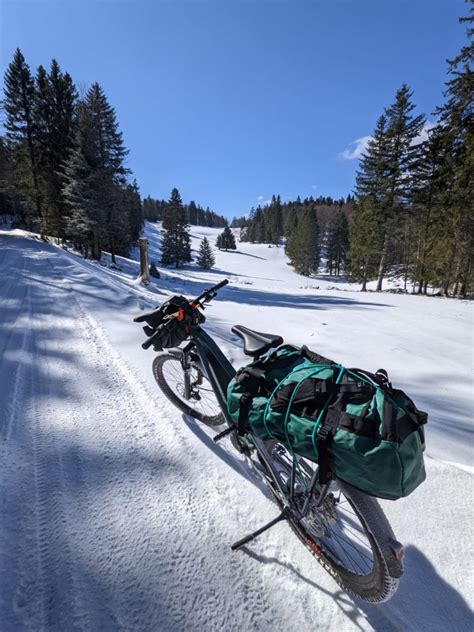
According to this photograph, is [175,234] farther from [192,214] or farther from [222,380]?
[192,214]

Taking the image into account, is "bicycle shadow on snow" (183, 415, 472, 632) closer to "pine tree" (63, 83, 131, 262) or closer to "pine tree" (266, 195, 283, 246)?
"pine tree" (63, 83, 131, 262)

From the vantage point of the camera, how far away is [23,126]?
2409cm

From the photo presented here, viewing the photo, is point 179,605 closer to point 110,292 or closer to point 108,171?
point 110,292

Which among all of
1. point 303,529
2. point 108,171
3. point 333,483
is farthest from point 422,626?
point 108,171

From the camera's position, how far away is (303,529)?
163cm

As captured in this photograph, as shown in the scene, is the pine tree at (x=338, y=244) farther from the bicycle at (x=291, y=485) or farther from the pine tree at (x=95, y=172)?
the bicycle at (x=291, y=485)

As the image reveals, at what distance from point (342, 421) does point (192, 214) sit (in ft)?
458

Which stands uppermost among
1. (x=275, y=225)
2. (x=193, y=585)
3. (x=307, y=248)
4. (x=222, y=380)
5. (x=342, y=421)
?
(x=275, y=225)

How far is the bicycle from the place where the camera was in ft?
4.12

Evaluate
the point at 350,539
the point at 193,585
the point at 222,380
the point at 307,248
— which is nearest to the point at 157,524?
the point at 193,585

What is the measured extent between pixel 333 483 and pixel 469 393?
3.71 metres

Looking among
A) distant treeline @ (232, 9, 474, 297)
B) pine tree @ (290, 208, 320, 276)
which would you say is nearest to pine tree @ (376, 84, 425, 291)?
distant treeline @ (232, 9, 474, 297)

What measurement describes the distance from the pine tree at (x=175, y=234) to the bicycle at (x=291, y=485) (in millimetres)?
38476

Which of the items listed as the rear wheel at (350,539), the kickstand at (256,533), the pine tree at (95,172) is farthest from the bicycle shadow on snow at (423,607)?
the pine tree at (95,172)
